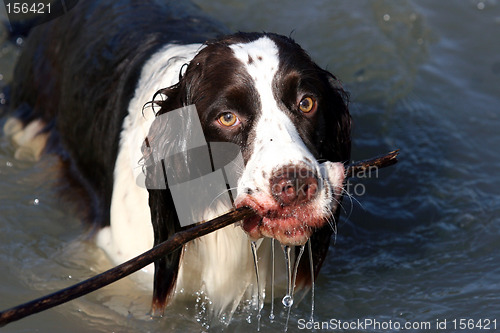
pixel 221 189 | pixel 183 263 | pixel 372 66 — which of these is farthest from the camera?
pixel 372 66

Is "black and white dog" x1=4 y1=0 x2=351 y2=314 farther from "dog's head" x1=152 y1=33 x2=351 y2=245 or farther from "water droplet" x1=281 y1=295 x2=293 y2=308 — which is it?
"water droplet" x1=281 y1=295 x2=293 y2=308

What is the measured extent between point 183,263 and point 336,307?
0.84 m

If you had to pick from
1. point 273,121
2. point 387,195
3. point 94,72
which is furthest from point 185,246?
point 387,195

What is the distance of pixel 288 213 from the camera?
2779mm

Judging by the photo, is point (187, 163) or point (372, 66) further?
point (372, 66)

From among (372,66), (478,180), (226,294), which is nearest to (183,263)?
(226,294)

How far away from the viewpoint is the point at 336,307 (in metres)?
3.75

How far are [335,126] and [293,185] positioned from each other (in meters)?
0.81

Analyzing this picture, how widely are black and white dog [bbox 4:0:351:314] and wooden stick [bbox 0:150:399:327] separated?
100 millimetres

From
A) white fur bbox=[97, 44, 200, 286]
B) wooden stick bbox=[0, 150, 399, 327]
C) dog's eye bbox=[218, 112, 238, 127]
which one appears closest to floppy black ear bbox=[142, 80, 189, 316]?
white fur bbox=[97, 44, 200, 286]

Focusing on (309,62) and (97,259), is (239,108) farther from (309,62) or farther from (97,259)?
(97,259)

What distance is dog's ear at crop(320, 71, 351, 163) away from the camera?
10.9ft

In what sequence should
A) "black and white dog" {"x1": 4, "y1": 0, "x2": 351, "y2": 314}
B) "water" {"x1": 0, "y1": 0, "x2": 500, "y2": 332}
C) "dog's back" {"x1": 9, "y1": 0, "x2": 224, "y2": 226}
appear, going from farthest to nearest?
"dog's back" {"x1": 9, "y1": 0, "x2": 224, "y2": 226}
"water" {"x1": 0, "y1": 0, "x2": 500, "y2": 332}
"black and white dog" {"x1": 4, "y1": 0, "x2": 351, "y2": 314}

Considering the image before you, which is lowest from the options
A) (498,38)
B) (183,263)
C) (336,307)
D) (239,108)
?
(336,307)
